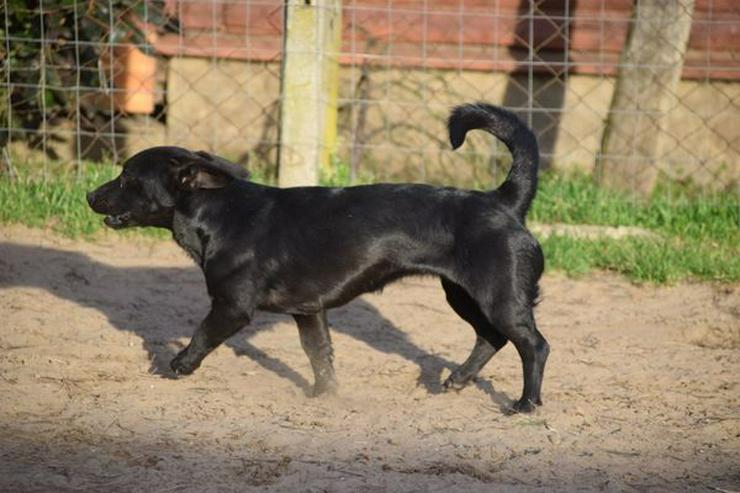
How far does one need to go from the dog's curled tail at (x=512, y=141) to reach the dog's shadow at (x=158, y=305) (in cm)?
96

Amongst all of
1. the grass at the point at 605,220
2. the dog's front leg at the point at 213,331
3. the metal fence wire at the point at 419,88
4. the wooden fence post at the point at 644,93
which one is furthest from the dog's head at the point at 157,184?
the wooden fence post at the point at 644,93

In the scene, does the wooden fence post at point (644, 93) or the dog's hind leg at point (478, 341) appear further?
the wooden fence post at point (644, 93)

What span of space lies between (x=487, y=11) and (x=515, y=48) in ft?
1.28

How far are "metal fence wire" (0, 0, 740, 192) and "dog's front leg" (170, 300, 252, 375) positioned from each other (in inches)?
163

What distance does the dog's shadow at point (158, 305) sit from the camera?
546cm

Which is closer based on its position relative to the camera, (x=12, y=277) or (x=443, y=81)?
(x=12, y=277)

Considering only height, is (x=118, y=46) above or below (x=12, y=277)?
above

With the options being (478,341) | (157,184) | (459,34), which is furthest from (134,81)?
(478,341)

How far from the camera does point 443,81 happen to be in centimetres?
918

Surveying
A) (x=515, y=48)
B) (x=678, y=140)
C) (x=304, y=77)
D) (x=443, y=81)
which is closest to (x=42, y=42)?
(x=304, y=77)

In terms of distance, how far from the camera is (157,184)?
491cm

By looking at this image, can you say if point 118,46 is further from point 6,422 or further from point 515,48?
point 6,422

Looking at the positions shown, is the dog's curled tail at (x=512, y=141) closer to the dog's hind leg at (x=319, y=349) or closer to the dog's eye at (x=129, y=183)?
the dog's hind leg at (x=319, y=349)

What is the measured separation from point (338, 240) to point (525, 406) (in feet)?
3.48
